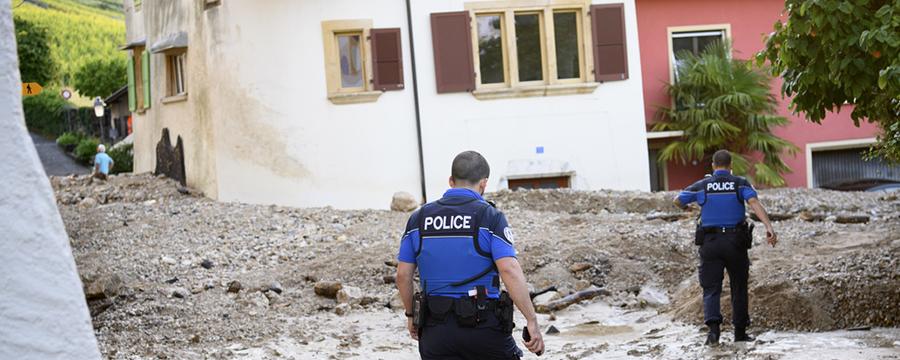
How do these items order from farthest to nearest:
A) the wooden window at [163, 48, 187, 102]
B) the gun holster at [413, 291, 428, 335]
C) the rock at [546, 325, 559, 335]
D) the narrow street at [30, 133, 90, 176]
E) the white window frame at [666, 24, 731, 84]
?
1. the narrow street at [30, 133, 90, 176]
2. the white window frame at [666, 24, 731, 84]
3. the wooden window at [163, 48, 187, 102]
4. the rock at [546, 325, 559, 335]
5. the gun holster at [413, 291, 428, 335]

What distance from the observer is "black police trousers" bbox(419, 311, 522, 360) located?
6.72 m

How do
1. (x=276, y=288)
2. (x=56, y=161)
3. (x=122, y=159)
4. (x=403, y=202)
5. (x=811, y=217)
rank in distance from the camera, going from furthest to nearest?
(x=56, y=161)
(x=122, y=159)
(x=403, y=202)
(x=811, y=217)
(x=276, y=288)

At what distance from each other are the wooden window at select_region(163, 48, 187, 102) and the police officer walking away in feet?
71.1

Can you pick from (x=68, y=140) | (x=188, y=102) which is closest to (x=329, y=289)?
(x=188, y=102)

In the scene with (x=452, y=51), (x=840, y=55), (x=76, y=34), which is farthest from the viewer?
(x=76, y=34)

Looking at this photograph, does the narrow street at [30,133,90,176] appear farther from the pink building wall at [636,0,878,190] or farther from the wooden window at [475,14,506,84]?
the wooden window at [475,14,506,84]

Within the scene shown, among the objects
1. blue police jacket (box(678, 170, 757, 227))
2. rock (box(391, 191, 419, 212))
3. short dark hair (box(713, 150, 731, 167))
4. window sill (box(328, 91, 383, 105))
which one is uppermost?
window sill (box(328, 91, 383, 105))

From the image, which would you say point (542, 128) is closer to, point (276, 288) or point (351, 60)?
point (351, 60)

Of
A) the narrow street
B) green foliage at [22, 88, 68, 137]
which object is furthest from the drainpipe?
green foliage at [22, 88, 68, 137]

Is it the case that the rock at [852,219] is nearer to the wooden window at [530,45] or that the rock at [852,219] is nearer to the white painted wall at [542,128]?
the white painted wall at [542,128]

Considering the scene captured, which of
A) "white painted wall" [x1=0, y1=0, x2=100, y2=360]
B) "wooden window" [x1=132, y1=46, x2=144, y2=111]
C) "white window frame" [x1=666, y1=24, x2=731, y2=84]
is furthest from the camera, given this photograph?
"wooden window" [x1=132, y1=46, x2=144, y2=111]

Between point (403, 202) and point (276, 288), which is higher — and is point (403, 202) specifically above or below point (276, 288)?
above

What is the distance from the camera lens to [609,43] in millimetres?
27328

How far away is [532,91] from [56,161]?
3515 centimetres
